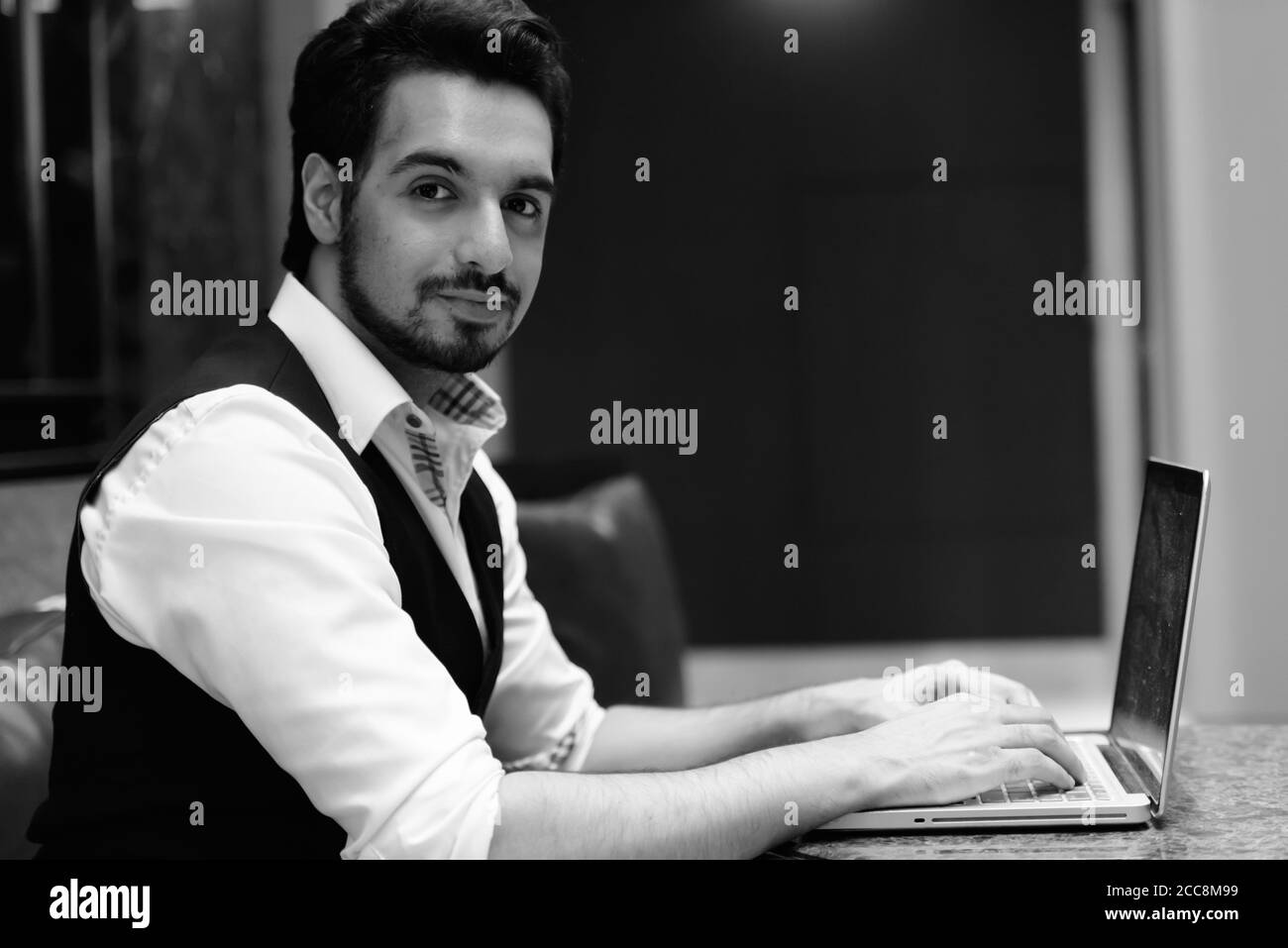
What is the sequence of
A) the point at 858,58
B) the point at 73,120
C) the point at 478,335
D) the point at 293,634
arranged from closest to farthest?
1. the point at 293,634
2. the point at 478,335
3. the point at 73,120
4. the point at 858,58

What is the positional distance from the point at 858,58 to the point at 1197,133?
3.04ft

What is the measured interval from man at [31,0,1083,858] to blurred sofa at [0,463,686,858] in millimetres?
453

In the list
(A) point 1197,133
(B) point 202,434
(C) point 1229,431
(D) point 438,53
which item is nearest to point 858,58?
(A) point 1197,133

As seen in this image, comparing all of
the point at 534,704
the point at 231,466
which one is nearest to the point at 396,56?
the point at 231,466

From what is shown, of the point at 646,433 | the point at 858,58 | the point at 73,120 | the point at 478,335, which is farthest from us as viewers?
the point at 646,433

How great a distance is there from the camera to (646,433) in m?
3.48

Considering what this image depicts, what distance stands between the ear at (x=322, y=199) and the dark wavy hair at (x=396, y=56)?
0.04 feet

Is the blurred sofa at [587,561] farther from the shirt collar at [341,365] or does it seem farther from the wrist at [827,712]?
the wrist at [827,712]

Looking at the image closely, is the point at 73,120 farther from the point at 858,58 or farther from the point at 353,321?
the point at 858,58

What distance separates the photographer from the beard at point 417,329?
1.08 m

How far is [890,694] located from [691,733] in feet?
0.72

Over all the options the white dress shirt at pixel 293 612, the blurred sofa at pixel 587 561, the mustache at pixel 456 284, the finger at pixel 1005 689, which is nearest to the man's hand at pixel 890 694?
the finger at pixel 1005 689

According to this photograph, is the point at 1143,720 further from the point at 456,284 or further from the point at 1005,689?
the point at 456,284

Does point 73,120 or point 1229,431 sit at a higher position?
point 73,120
